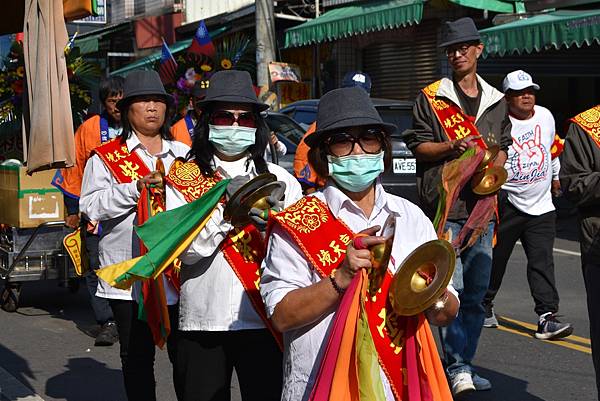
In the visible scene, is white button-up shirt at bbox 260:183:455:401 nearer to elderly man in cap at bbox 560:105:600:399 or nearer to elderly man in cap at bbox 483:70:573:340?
elderly man in cap at bbox 560:105:600:399

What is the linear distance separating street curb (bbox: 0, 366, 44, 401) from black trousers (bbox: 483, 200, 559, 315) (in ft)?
12.4

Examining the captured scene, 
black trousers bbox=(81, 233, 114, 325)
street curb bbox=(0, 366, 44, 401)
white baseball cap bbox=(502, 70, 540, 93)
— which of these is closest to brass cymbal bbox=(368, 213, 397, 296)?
street curb bbox=(0, 366, 44, 401)

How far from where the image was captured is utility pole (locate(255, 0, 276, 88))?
61.0 ft

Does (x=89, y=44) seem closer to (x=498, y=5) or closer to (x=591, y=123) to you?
(x=498, y=5)

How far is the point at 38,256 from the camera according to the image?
937 cm

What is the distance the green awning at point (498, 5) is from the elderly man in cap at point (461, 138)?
10477 millimetres

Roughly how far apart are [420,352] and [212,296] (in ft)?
4.26

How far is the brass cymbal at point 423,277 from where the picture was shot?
311cm

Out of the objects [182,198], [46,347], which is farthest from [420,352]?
[46,347]

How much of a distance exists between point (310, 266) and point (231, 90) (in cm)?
141

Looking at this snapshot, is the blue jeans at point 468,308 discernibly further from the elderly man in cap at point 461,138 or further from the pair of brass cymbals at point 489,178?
the pair of brass cymbals at point 489,178

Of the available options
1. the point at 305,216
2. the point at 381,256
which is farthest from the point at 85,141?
the point at 381,256

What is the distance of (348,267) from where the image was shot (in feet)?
10.4

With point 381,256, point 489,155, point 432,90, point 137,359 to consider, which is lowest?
point 137,359
